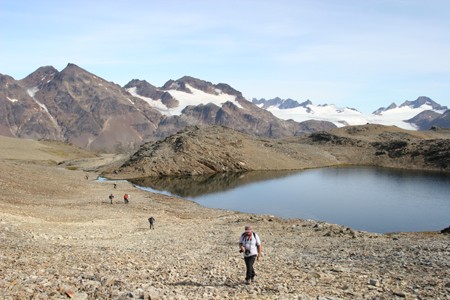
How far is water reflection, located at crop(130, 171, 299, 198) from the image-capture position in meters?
98.2

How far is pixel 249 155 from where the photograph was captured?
15138 centimetres

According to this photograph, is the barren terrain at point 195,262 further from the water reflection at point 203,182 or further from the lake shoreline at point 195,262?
the water reflection at point 203,182

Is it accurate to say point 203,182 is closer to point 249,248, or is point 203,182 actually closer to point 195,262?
point 195,262

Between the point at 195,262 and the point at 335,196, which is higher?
the point at 195,262

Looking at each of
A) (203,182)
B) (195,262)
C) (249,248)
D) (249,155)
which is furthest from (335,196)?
(249,248)

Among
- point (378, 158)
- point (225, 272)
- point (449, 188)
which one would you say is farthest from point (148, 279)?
point (378, 158)

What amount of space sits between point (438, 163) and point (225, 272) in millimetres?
154686

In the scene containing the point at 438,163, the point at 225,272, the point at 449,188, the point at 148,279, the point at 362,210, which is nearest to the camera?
the point at 148,279

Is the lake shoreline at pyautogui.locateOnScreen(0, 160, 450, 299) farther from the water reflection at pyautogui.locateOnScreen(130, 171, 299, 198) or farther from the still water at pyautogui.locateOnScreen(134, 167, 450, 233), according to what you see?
the water reflection at pyautogui.locateOnScreen(130, 171, 299, 198)

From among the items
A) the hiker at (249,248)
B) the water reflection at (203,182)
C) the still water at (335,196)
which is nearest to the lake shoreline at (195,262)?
the hiker at (249,248)

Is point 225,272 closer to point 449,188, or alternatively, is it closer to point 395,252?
point 395,252

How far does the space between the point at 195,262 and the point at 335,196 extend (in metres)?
67.6

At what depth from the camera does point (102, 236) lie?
32844 millimetres

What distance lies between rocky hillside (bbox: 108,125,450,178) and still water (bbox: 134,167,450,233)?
11319 mm
